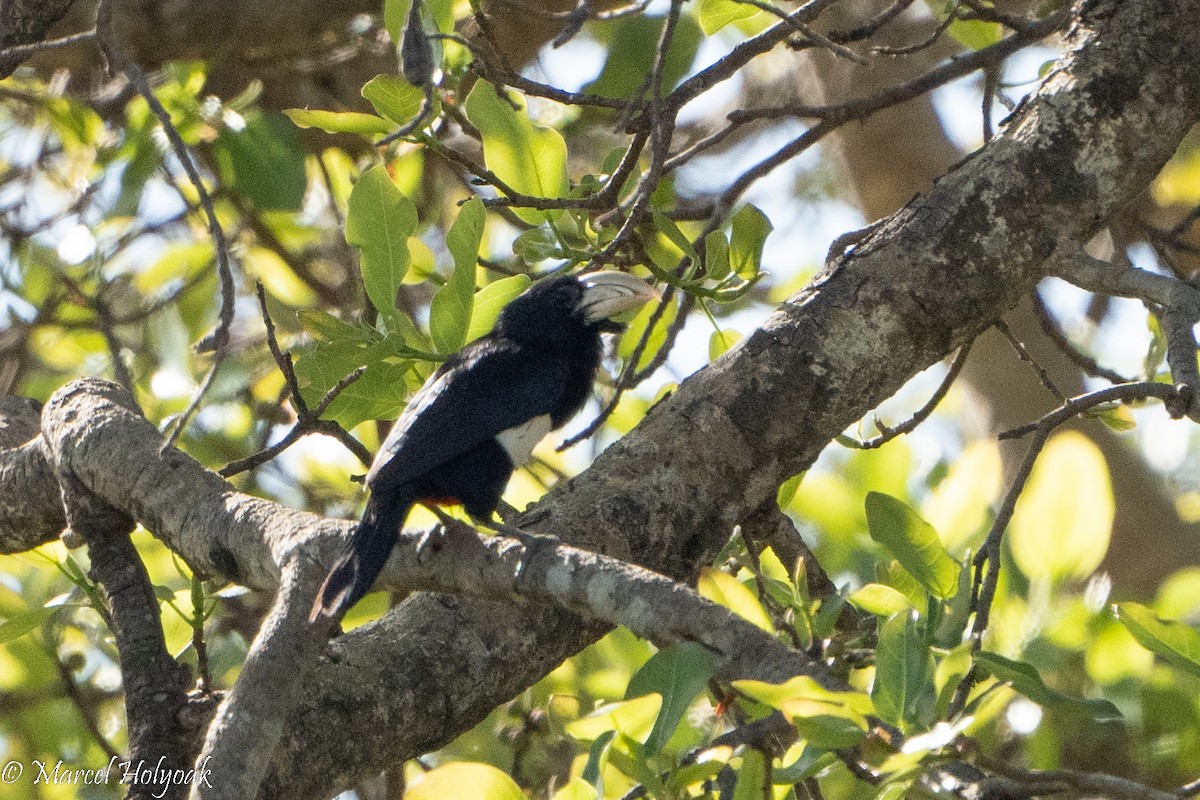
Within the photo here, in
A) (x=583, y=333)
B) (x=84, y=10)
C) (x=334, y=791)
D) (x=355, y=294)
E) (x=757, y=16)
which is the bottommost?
(x=334, y=791)

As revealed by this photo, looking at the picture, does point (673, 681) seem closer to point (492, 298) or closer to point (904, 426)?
point (492, 298)

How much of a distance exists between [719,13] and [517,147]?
0.58 metres

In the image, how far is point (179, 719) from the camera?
2.14 metres

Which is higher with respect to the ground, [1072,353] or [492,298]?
[492,298]

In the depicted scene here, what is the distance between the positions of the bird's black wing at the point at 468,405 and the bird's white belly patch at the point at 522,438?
23 mm

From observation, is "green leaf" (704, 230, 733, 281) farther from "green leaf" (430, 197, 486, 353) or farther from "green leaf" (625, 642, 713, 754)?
"green leaf" (625, 642, 713, 754)

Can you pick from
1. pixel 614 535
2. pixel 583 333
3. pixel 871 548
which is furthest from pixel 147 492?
pixel 871 548

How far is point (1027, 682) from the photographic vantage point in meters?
1.63

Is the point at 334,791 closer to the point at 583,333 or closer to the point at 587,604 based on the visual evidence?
the point at 587,604

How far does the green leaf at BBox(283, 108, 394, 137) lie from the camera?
2.63 m

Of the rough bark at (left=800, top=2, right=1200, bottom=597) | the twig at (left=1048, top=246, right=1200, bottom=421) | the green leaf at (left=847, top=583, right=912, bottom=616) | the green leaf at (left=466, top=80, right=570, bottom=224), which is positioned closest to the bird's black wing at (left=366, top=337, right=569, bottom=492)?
the green leaf at (left=466, top=80, right=570, bottom=224)

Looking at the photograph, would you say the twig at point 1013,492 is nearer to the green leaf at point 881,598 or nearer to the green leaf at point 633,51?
the green leaf at point 881,598

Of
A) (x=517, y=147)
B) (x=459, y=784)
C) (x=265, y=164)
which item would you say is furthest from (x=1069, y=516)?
(x=265, y=164)

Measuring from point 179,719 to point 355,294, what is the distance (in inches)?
88.3
